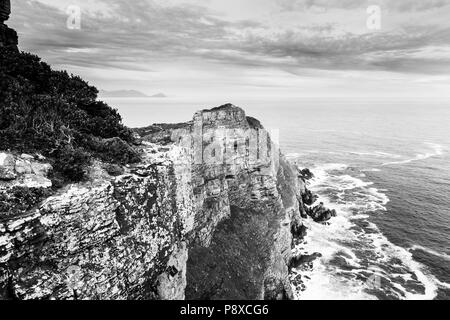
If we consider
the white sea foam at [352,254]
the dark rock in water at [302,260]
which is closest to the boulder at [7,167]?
the white sea foam at [352,254]

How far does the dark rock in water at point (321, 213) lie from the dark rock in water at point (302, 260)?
1460 centimetres

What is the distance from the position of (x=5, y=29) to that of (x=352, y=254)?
203 ft

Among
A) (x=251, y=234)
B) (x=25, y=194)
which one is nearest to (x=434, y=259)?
(x=251, y=234)

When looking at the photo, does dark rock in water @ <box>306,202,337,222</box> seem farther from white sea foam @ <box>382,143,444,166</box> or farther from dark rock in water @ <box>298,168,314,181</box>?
white sea foam @ <box>382,143,444,166</box>

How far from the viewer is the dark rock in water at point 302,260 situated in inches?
2152

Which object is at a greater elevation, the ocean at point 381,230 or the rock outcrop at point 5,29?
the rock outcrop at point 5,29

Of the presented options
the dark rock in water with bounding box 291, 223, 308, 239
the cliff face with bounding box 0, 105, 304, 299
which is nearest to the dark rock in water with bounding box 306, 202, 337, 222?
the dark rock in water with bounding box 291, 223, 308, 239

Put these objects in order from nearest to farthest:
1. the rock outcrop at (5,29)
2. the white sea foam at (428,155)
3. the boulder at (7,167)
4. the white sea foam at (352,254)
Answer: the boulder at (7,167) → the rock outcrop at (5,29) → the white sea foam at (352,254) → the white sea foam at (428,155)

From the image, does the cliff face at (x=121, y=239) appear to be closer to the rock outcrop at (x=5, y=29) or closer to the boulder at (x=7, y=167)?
the boulder at (x=7, y=167)

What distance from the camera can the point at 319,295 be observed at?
46.2 metres

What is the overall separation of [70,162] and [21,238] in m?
5.56

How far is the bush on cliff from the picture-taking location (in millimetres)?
18009

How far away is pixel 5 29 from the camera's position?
1090 inches

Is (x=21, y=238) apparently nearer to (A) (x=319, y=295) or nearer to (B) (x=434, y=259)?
(A) (x=319, y=295)
